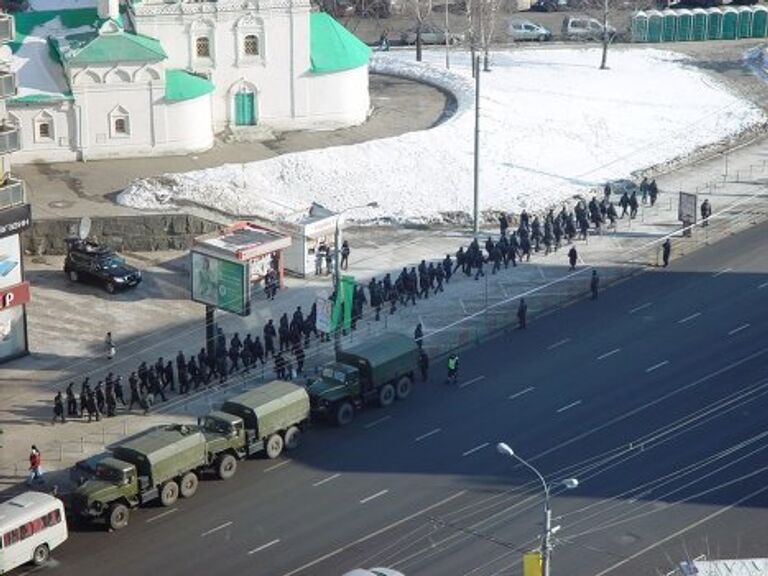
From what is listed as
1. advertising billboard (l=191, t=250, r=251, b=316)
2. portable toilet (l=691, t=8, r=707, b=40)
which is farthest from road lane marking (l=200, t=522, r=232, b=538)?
portable toilet (l=691, t=8, r=707, b=40)

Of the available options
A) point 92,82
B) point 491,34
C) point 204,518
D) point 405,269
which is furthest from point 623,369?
point 491,34

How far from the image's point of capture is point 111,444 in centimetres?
4731

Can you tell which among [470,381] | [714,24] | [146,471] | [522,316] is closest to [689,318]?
[522,316]

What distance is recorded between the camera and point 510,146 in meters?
77.4

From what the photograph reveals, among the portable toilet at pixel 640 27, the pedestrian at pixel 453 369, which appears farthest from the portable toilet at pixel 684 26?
the pedestrian at pixel 453 369

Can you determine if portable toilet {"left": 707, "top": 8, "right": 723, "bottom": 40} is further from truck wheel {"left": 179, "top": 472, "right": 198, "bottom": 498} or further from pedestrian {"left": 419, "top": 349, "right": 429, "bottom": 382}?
truck wheel {"left": 179, "top": 472, "right": 198, "bottom": 498}

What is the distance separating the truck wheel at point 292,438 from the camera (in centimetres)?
4803

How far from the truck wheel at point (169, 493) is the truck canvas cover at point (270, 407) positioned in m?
2.98

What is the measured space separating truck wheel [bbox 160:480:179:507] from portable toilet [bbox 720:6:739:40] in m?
63.6

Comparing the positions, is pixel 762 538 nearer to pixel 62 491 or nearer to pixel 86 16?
pixel 62 491

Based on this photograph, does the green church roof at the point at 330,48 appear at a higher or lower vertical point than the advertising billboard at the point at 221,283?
higher

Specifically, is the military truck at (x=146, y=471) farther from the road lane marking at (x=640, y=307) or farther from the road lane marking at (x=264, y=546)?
the road lane marking at (x=640, y=307)

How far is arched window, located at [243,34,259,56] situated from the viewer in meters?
76.6

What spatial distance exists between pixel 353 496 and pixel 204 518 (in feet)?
13.1
